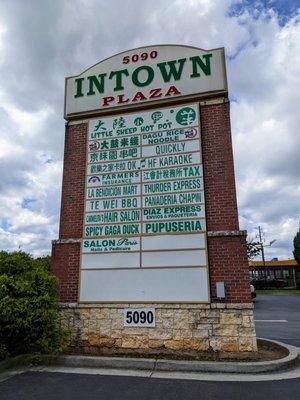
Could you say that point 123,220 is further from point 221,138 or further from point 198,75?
point 198,75

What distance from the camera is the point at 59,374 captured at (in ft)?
22.2

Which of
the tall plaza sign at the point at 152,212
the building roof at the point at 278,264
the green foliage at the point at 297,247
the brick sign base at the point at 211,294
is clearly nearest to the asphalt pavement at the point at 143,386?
the brick sign base at the point at 211,294

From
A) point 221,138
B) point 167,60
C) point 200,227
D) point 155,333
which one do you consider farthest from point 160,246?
point 167,60

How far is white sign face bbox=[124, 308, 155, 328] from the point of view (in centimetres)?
820

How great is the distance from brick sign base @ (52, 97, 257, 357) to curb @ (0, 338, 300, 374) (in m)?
0.74

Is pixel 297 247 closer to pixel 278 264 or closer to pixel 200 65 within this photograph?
pixel 278 264

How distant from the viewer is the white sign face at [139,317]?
8203 millimetres

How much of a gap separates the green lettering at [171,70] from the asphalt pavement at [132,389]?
7057mm

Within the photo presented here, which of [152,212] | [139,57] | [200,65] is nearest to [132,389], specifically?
[152,212]

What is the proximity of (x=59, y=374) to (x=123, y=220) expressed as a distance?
361cm

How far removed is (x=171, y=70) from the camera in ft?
32.3

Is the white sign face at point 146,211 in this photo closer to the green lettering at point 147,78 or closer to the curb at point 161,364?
the green lettering at point 147,78

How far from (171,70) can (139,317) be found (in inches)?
243

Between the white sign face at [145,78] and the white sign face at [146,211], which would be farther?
the white sign face at [145,78]
